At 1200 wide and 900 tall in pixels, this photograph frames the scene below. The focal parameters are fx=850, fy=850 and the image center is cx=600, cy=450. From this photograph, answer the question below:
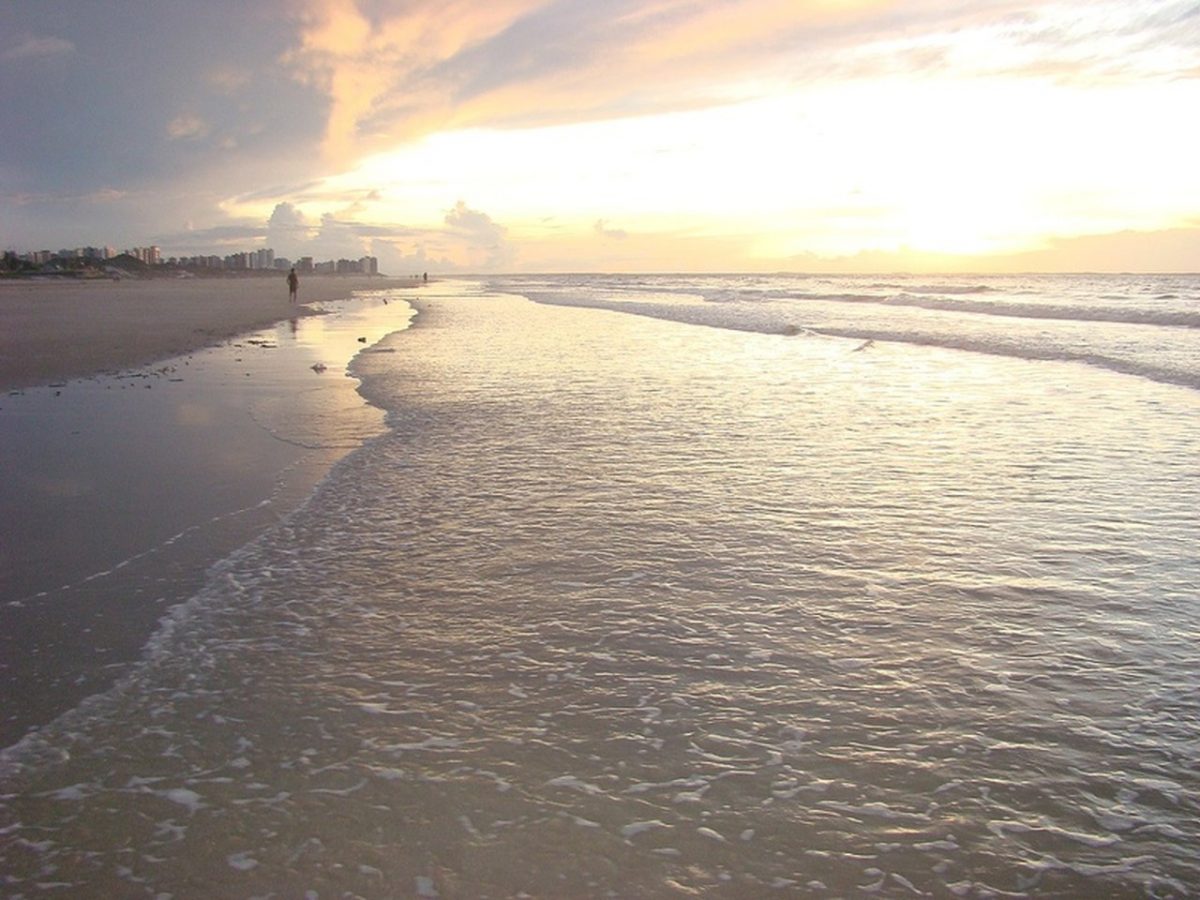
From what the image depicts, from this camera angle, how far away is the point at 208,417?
43.9ft

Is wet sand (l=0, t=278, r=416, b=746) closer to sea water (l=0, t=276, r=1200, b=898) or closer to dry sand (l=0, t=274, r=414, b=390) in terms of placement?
dry sand (l=0, t=274, r=414, b=390)

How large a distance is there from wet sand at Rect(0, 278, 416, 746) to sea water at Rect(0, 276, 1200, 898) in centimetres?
36

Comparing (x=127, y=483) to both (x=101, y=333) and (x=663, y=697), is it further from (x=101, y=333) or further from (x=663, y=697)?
(x=101, y=333)

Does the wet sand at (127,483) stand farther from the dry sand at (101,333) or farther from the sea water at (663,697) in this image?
the sea water at (663,697)

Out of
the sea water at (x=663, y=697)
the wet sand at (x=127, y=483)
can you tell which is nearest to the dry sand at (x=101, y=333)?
the wet sand at (x=127, y=483)

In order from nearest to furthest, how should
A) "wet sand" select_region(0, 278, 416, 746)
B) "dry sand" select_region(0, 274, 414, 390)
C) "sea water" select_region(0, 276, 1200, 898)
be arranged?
"sea water" select_region(0, 276, 1200, 898)
"wet sand" select_region(0, 278, 416, 746)
"dry sand" select_region(0, 274, 414, 390)

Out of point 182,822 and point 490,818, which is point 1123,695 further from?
point 182,822

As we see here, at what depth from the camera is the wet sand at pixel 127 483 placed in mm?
5531

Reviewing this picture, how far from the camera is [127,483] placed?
9367 mm

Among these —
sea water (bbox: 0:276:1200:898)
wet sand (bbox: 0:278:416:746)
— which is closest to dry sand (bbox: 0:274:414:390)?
wet sand (bbox: 0:278:416:746)

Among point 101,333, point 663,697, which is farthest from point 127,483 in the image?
point 101,333

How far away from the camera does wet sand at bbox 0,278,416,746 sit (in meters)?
5.53

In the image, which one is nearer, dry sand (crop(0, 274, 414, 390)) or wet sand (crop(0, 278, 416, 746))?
wet sand (crop(0, 278, 416, 746))

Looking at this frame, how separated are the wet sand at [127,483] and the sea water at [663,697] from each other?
364 millimetres
